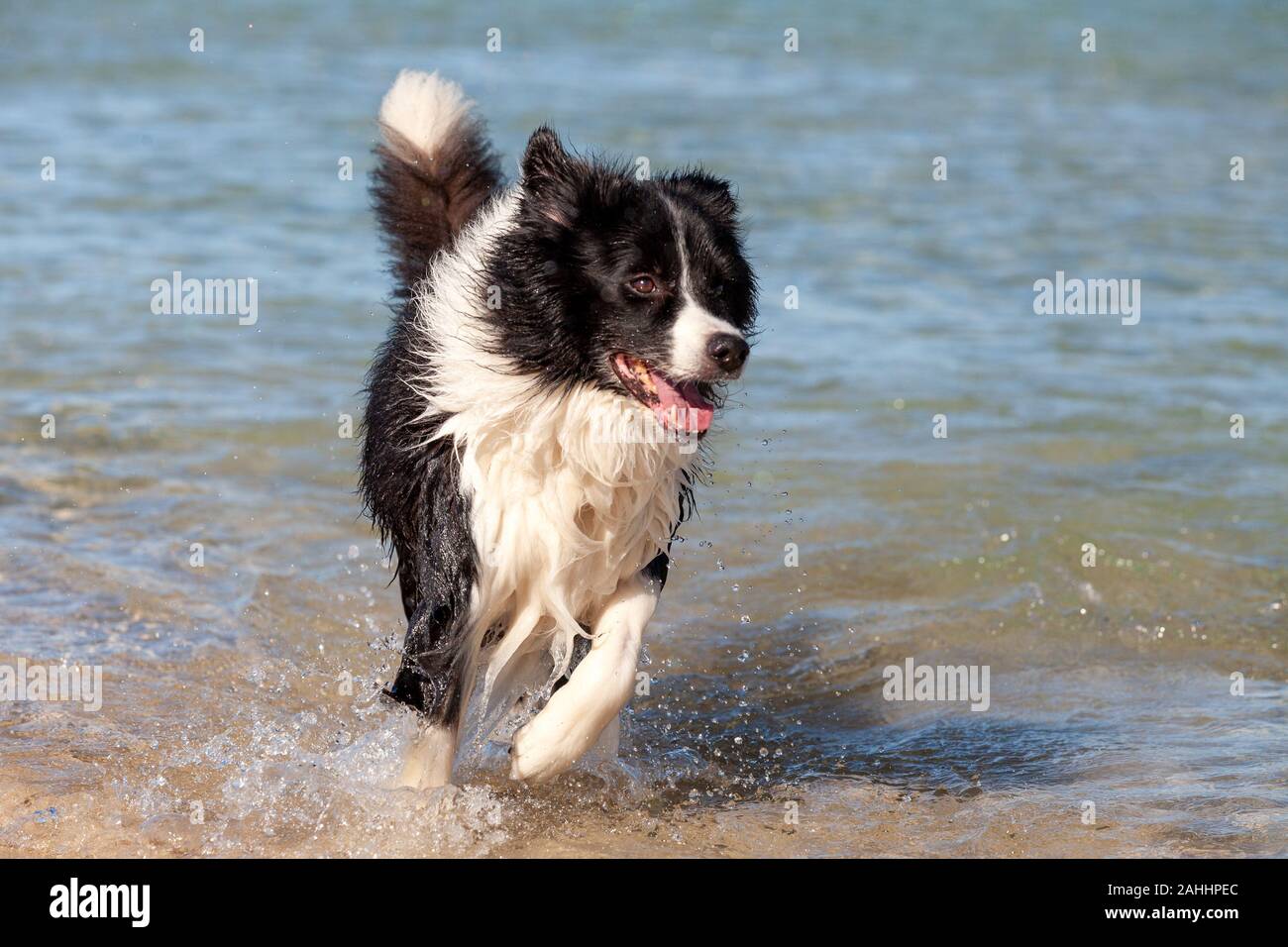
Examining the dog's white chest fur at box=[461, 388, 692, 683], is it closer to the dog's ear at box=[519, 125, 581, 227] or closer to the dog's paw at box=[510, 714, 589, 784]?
the dog's paw at box=[510, 714, 589, 784]

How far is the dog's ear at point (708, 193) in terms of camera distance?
4.46 m

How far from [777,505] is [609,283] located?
3.22m

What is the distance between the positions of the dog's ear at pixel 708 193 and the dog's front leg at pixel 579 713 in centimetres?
122

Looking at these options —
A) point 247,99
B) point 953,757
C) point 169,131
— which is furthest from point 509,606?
point 247,99

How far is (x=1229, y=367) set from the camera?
9.05 metres

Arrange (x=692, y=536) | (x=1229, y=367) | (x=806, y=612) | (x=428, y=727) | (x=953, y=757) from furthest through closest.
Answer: (x=1229, y=367) < (x=692, y=536) < (x=806, y=612) < (x=953, y=757) < (x=428, y=727)

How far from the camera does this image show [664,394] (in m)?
4.22

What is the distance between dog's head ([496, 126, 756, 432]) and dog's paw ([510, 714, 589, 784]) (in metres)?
0.89

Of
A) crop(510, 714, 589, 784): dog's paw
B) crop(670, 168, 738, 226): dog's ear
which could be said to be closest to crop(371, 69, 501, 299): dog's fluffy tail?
crop(670, 168, 738, 226): dog's ear

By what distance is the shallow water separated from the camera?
15.2ft

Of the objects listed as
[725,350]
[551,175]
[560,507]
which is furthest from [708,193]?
[560,507]

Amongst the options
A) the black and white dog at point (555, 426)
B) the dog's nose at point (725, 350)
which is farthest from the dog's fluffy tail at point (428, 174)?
the dog's nose at point (725, 350)

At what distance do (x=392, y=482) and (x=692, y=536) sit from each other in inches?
102
